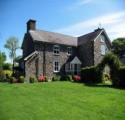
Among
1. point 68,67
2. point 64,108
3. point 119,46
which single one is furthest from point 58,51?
point 119,46

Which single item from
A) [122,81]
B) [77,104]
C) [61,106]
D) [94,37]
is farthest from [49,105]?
[94,37]

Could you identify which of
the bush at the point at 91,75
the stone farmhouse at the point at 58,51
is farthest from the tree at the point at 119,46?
the bush at the point at 91,75

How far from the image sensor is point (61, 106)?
44.9 feet

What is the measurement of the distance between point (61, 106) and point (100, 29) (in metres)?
30.2

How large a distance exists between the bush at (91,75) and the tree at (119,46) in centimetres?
4004

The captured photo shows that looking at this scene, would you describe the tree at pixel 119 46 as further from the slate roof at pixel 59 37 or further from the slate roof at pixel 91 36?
the slate roof at pixel 91 36

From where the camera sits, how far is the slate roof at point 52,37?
37.4 meters

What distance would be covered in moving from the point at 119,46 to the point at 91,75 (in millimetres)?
42439

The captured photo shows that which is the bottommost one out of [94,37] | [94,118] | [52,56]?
[94,118]

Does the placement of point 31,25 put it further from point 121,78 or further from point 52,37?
point 121,78

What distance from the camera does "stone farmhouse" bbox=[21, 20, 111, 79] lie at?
35.8 metres

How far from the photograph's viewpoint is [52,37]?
4031cm

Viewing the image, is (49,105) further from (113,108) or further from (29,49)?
(29,49)

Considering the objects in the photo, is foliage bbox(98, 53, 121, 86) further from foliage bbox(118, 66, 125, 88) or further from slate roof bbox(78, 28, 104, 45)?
slate roof bbox(78, 28, 104, 45)
